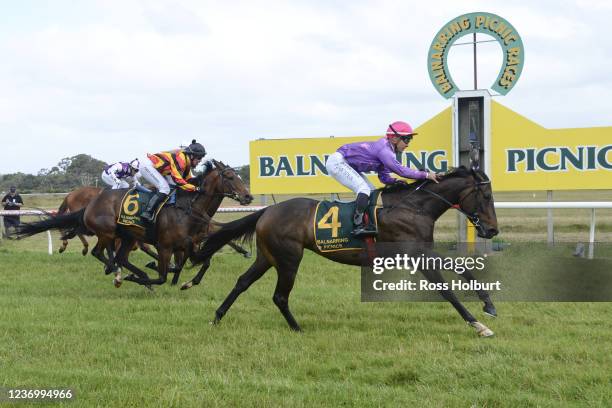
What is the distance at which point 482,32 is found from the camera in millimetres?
10867

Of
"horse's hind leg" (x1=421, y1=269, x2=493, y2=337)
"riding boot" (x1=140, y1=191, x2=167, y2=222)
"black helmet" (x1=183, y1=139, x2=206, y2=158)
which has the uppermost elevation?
"black helmet" (x1=183, y1=139, x2=206, y2=158)

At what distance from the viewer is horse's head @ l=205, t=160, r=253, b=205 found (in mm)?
8406

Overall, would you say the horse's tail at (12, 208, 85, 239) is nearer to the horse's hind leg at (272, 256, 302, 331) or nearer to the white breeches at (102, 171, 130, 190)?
the white breeches at (102, 171, 130, 190)

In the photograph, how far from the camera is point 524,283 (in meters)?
7.34

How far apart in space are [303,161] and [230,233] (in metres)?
6.12

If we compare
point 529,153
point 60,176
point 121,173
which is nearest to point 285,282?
point 121,173

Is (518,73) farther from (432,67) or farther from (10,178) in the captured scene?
(10,178)

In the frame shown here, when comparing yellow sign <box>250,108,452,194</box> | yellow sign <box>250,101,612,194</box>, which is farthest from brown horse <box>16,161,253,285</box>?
yellow sign <box>250,101,612,194</box>

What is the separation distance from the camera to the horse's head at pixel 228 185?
8.41 metres

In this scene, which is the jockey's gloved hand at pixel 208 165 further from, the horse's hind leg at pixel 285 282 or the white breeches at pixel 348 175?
the horse's hind leg at pixel 285 282

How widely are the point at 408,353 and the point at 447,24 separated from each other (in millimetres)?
7494

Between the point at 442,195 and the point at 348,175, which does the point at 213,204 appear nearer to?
the point at 348,175

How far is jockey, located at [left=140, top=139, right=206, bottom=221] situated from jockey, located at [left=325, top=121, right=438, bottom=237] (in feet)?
8.86

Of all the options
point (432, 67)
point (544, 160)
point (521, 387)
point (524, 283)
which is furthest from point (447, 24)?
point (521, 387)
